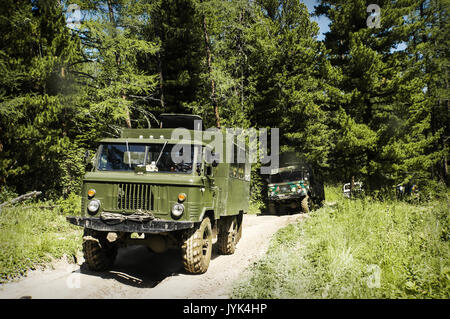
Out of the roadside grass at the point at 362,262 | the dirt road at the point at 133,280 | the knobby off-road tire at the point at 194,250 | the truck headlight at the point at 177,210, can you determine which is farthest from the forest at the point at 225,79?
the roadside grass at the point at 362,262

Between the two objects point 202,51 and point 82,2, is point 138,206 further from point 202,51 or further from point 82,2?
point 202,51

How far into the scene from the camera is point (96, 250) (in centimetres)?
580

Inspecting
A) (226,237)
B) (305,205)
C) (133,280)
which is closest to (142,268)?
(133,280)

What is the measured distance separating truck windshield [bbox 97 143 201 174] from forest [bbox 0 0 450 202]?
5.93 m

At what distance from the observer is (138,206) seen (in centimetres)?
554

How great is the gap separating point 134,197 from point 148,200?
26 cm

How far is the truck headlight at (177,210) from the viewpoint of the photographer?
5.41 meters

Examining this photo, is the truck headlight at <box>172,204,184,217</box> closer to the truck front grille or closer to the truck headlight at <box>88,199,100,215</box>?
the truck front grille

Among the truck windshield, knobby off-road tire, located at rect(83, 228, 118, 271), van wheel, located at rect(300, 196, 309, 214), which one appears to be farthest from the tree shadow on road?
van wheel, located at rect(300, 196, 309, 214)

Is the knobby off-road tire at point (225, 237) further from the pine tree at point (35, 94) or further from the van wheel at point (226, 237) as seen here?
the pine tree at point (35, 94)

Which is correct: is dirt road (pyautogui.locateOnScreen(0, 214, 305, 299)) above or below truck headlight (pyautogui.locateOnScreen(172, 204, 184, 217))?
below

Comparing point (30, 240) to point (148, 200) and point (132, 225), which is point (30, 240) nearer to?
point (132, 225)

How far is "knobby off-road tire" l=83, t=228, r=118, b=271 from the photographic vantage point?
5711mm
